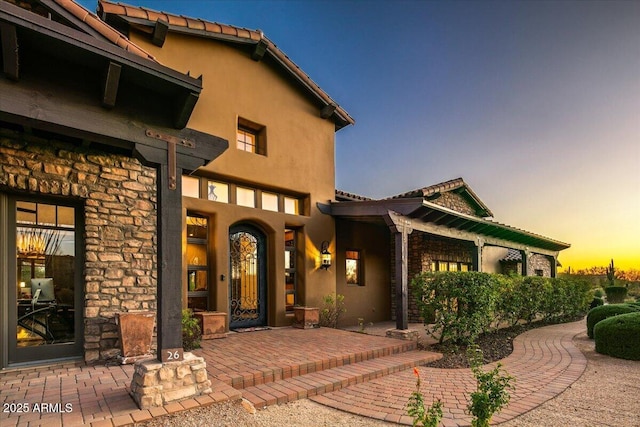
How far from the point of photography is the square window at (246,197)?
7703 mm

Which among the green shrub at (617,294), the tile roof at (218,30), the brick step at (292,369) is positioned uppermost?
the tile roof at (218,30)

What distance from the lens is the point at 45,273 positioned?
16.2ft

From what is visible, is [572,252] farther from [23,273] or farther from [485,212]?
[23,273]

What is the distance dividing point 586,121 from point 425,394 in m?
11.4

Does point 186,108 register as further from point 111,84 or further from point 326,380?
point 326,380

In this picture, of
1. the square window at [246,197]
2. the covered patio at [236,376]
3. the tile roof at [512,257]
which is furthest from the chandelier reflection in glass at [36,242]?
the tile roof at [512,257]

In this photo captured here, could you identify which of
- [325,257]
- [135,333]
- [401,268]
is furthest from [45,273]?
[401,268]

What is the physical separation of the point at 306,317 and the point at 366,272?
3.12m

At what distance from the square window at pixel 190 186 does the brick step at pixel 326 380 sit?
3880 millimetres

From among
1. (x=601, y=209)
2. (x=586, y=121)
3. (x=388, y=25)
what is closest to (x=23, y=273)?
(x=388, y=25)

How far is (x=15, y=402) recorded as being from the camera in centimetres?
343

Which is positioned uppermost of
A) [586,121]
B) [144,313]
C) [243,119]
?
[586,121]

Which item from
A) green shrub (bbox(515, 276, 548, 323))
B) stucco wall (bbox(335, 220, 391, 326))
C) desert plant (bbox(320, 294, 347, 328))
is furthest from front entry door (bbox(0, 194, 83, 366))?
green shrub (bbox(515, 276, 548, 323))

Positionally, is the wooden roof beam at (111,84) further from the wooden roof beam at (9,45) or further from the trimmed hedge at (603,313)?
the trimmed hedge at (603,313)
